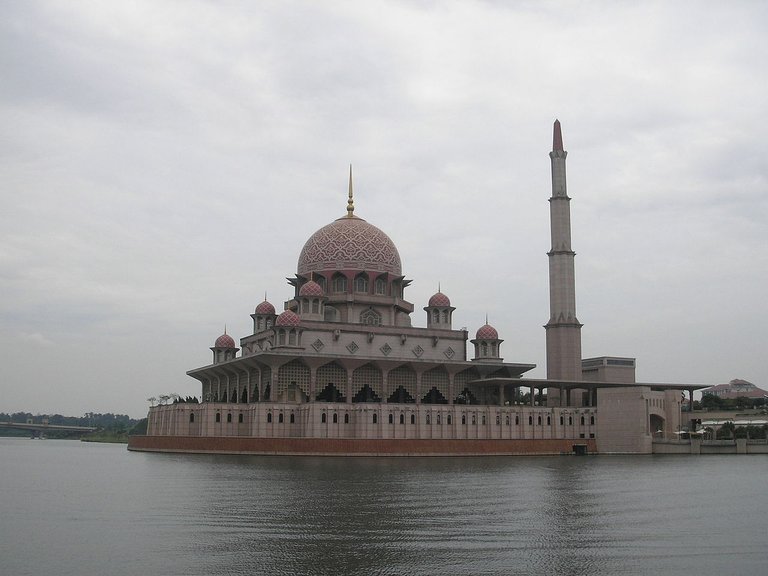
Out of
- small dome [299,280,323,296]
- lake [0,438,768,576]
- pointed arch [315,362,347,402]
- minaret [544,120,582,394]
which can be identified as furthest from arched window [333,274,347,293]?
lake [0,438,768,576]

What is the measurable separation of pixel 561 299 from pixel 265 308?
82.1 feet

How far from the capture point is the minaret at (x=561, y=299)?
73.8 meters

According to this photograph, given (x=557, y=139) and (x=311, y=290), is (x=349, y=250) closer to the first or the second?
(x=311, y=290)

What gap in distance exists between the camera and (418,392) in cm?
7094

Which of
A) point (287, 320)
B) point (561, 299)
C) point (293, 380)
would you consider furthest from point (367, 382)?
point (561, 299)

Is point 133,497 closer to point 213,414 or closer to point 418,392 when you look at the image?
point 213,414

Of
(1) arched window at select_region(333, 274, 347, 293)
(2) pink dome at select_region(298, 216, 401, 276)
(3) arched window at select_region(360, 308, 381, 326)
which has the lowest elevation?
(3) arched window at select_region(360, 308, 381, 326)

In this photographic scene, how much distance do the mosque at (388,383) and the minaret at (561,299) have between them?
0.10 meters

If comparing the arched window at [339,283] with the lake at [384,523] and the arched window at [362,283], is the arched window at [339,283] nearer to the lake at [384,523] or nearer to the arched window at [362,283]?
the arched window at [362,283]

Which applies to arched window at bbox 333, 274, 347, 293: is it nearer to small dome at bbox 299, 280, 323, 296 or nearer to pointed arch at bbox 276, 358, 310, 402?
small dome at bbox 299, 280, 323, 296

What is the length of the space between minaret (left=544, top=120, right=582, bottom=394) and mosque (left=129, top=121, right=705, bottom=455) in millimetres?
100

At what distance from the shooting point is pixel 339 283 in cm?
7600

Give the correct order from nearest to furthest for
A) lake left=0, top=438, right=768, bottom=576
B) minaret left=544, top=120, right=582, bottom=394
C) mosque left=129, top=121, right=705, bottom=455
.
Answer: lake left=0, top=438, right=768, bottom=576 → mosque left=129, top=121, right=705, bottom=455 → minaret left=544, top=120, right=582, bottom=394

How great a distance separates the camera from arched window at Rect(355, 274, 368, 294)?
75.8 metres
